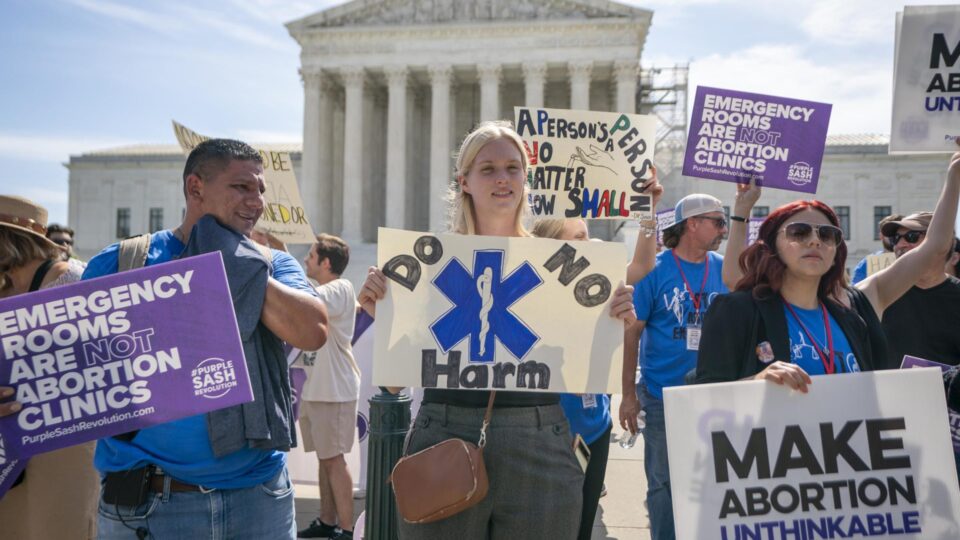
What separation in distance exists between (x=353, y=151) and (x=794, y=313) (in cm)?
4053

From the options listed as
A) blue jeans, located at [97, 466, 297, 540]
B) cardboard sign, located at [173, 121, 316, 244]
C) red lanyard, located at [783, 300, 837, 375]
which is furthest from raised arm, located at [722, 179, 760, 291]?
cardboard sign, located at [173, 121, 316, 244]

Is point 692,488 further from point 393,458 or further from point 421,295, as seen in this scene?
point 393,458

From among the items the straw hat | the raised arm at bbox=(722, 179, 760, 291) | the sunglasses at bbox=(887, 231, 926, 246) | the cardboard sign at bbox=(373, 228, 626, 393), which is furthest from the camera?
the sunglasses at bbox=(887, 231, 926, 246)

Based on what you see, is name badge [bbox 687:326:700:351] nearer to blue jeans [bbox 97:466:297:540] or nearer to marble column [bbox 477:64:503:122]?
blue jeans [bbox 97:466:297:540]

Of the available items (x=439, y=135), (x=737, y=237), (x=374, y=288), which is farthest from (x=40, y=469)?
(x=439, y=135)

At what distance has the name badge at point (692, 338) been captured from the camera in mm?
4809

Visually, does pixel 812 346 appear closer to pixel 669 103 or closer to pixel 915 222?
pixel 915 222

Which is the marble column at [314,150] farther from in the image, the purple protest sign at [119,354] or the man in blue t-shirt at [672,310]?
the purple protest sign at [119,354]

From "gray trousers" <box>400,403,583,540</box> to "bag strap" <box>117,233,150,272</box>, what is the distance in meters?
1.18

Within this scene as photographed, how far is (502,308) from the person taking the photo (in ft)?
9.65

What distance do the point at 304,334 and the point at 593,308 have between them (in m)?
1.14

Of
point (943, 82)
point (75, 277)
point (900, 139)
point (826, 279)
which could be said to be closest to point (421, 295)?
point (826, 279)

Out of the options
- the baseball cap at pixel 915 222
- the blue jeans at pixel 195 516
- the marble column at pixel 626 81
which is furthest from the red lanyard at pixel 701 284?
the marble column at pixel 626 81

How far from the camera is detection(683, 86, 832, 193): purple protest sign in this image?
201 inches
